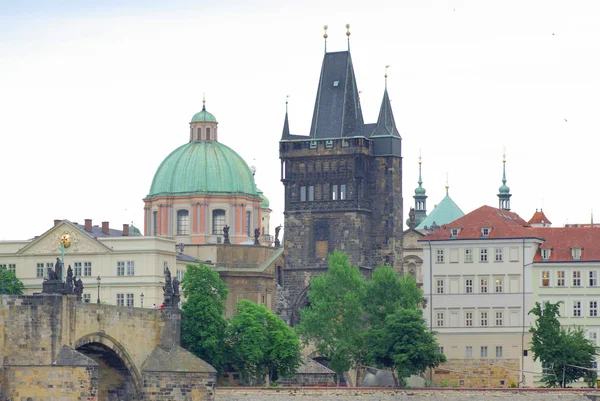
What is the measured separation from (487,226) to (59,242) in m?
33.3

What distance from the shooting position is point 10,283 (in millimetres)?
142875

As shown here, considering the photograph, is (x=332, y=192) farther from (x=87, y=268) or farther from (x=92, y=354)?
(x=92, y=354)

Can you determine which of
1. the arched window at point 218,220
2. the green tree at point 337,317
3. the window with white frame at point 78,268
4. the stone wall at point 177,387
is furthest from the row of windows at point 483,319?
the arched window at point 218,220

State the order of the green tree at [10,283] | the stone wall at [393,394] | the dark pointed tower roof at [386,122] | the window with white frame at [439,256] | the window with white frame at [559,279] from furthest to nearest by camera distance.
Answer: the dark pointed tower roof at [386,122] < the green tree at [10,283] < the window with white frame at [439,256] < the window with white frame at [559,279] < the stone wall at [393,394]

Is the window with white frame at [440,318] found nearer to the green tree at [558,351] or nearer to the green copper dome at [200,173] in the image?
the green tree at [558,351]

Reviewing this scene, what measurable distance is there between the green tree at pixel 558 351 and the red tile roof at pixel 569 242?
33.4 ft

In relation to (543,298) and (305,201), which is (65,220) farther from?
(543,298)

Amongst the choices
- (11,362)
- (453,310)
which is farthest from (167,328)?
(453,310)

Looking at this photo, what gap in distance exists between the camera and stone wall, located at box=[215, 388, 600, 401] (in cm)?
11150

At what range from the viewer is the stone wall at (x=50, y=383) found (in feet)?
314

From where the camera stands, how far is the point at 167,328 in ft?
365

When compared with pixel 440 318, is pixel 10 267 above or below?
above

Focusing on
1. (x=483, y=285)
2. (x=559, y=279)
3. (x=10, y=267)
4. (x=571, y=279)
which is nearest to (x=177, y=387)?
(x=483, y=285)

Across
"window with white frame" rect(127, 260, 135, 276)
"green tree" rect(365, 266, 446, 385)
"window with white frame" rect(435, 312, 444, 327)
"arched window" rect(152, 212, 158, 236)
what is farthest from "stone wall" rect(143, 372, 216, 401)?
"arched window" rect(152, 212, 158, 236)
